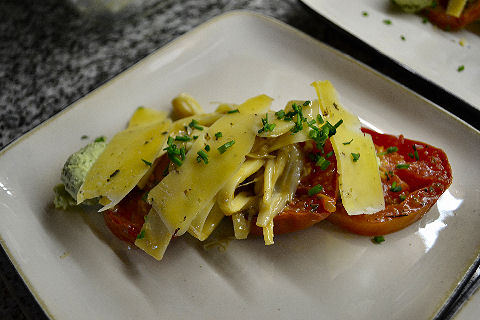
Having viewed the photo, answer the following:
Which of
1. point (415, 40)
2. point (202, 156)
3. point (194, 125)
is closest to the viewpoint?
point (202, 156)

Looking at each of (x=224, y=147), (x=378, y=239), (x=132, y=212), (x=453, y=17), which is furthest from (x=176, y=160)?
(x=453, y=17)

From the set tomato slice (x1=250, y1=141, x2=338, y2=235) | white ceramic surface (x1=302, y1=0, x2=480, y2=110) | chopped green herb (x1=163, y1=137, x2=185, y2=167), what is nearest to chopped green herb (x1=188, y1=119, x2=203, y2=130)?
chopped green herb (x1=163, y1=137, x2=185, y2=167)

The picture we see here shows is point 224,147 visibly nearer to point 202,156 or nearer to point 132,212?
point 202,156

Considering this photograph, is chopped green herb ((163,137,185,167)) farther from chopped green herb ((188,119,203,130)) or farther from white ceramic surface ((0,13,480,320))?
white ceramic surface ((0,13,480,320))

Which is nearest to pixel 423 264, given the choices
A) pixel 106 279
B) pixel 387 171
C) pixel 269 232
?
pixel 387 171

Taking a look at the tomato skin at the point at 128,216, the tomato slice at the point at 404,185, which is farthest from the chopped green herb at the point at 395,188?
the tomato skin at the point at 128,216

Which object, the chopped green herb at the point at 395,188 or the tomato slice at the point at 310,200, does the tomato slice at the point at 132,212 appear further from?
the chopped green herb at the point at 395,188

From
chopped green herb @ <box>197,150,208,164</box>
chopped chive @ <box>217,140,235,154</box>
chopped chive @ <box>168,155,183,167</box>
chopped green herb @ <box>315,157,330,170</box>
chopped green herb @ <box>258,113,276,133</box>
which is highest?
chopped green herb @ <box>258,113,276,133</box>
